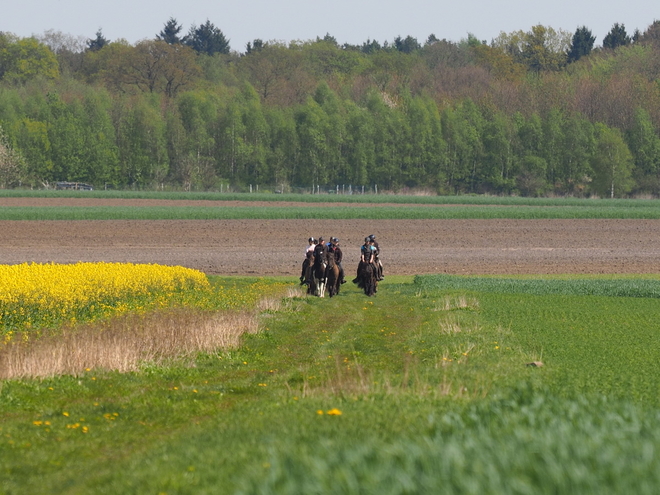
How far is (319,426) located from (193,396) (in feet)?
14.3

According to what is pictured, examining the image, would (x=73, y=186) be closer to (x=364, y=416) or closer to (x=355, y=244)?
(x=355, y=244)

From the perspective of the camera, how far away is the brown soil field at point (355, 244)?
142 ft

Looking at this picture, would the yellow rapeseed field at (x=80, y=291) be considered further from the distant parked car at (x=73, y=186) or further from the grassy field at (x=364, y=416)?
the distant parked car at (x=73, y=186)

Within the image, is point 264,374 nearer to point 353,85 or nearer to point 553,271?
point 553,271

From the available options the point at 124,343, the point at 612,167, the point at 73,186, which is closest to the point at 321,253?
the point at 124,343

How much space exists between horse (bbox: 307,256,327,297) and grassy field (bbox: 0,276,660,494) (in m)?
7.40

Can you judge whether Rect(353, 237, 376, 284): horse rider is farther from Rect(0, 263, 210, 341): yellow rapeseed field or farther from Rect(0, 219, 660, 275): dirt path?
Rect(0, 219, 660, 275): dirt path

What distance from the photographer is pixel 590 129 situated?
348 ft

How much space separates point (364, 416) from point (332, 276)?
20635 mm

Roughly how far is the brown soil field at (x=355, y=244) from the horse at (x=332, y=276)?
32.0 feet

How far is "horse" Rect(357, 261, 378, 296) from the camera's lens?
102 ft

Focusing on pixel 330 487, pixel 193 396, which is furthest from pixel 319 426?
pixel 193 396

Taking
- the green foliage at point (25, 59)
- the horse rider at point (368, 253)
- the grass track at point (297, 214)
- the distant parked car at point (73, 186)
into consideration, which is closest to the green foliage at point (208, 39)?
the green foliage at point (25, 59)

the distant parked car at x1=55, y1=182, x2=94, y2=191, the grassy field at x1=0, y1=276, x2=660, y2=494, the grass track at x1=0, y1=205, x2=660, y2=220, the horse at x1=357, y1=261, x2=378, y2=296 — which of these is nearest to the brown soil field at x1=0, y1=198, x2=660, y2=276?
the grass track at x1=0, y1=205, x2=660, y2=220
